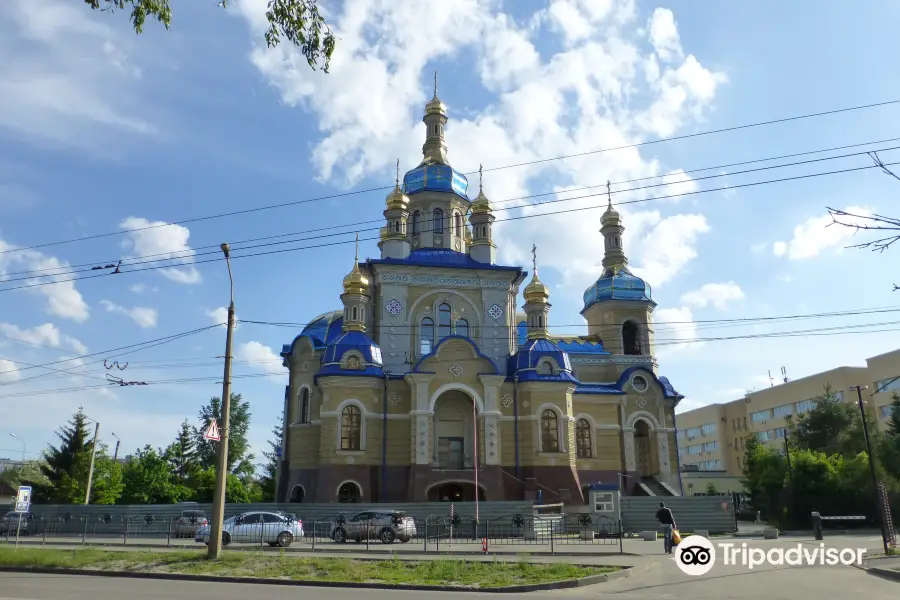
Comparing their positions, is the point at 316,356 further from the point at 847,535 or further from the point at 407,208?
the point at 847,535

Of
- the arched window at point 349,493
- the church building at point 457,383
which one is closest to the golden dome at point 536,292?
the church building at point 457,383

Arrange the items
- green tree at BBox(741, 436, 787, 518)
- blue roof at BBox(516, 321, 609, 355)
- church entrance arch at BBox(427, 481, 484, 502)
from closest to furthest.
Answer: church entrance arch at BBox(427, 481, 484, 502) < green tree at BBox(741, 436, 787, 518) < blue roof at BBox(516, 321, 609, 355)

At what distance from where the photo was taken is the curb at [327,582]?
42.1 feet

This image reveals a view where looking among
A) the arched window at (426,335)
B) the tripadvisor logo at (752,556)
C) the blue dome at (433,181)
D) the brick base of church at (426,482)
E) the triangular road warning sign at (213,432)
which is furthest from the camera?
the blue dome at (433,181)

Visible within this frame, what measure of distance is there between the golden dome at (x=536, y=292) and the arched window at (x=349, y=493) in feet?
44.1

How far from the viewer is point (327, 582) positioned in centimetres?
1361

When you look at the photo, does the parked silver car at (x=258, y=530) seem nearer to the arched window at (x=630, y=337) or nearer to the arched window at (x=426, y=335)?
the arched window at (x=426, y=335)

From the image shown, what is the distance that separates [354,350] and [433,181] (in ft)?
40.3

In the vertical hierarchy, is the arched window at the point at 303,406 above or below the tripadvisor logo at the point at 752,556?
above

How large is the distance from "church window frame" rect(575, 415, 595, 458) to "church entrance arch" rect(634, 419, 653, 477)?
12.1ft

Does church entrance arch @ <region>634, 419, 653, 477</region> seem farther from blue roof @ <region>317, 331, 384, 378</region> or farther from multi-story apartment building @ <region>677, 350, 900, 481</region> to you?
blue roof @ <region>317, 331, 384, 378</region>

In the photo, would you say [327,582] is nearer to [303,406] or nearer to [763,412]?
[303,406]

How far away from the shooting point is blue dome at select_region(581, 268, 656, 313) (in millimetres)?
43303

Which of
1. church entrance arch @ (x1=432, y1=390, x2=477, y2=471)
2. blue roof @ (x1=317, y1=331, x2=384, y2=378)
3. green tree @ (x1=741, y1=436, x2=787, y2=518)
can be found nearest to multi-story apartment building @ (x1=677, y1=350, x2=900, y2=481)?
green tree @ (x1=741, y1=436, x2=787, y2=518)
